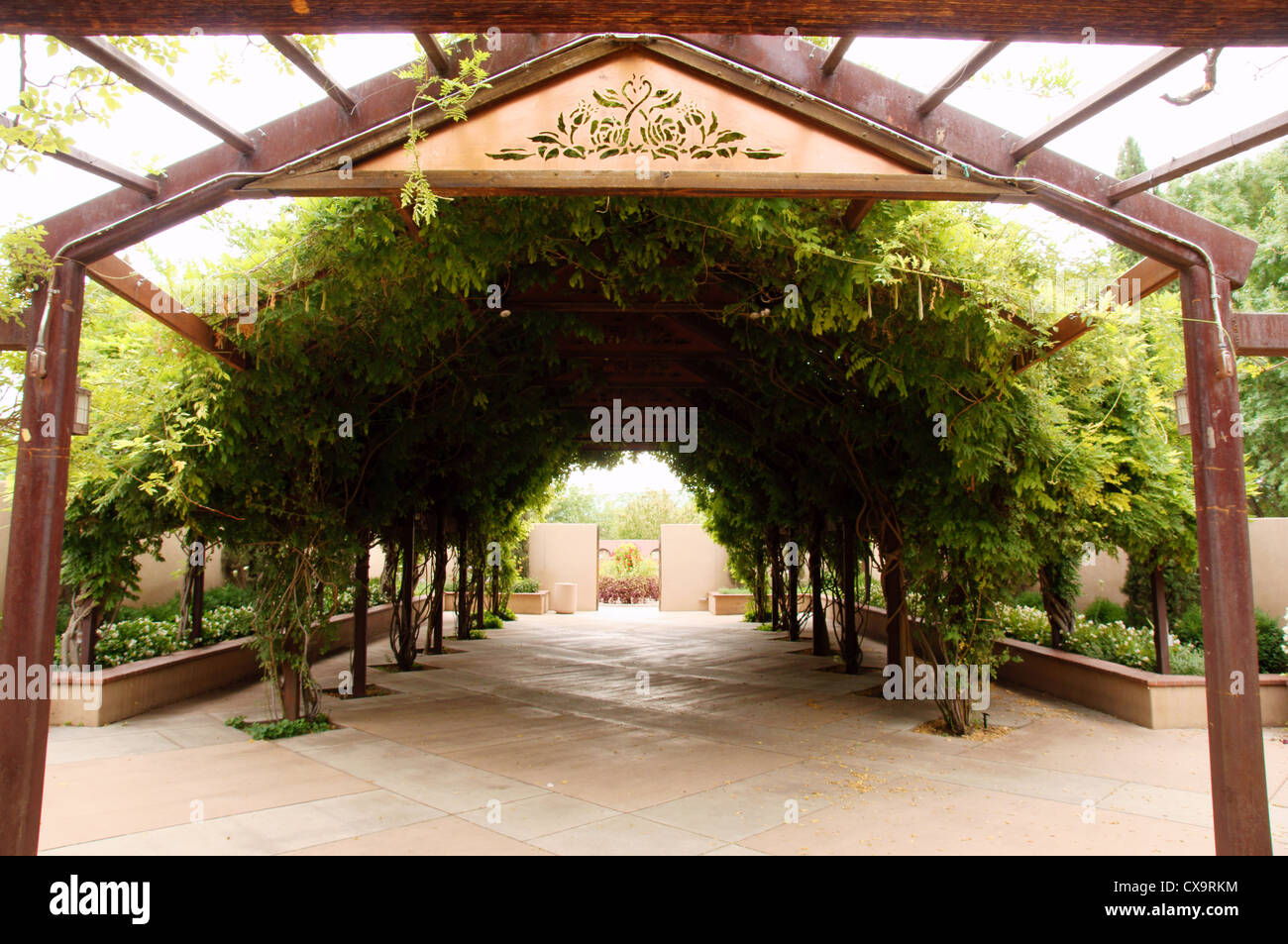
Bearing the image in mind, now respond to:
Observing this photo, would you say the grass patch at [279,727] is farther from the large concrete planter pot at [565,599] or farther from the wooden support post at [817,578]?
the large concrete planter pot at [565,599]

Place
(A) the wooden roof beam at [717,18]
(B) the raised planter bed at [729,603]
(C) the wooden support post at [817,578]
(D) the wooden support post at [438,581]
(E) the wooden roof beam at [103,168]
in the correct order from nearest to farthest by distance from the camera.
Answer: (A) the wooden roof beam at [717,18]
(E) the wooden roof beam at [103,168]
(C) the wooden support post at [817,578]
(D) the wooden support post at [438,581]
(B) the raised planter bed at [729,603]

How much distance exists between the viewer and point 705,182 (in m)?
3.33

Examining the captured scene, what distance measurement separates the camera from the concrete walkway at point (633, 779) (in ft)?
12.9

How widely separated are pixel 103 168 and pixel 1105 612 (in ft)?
38.3

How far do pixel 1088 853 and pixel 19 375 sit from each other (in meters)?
5.88

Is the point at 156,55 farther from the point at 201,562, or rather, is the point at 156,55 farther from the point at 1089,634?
the point at 1089,634

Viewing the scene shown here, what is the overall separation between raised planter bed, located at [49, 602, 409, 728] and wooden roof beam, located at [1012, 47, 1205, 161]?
6.39 metres

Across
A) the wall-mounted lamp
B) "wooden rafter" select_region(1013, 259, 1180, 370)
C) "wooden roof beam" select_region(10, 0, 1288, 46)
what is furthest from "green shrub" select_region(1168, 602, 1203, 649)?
"wooden roof beam" select_region(10, 0, 1288, 46)

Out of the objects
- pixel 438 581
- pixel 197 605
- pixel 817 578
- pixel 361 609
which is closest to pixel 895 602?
pixel 817 578

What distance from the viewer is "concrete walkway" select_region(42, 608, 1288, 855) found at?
393 centimetres

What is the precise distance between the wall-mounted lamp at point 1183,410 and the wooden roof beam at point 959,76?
5.63ft

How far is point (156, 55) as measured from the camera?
306 centimetres

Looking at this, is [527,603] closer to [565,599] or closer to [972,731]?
[565,599]

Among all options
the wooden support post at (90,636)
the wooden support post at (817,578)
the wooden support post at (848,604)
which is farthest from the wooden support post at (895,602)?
the wooden support post at (90,636)
